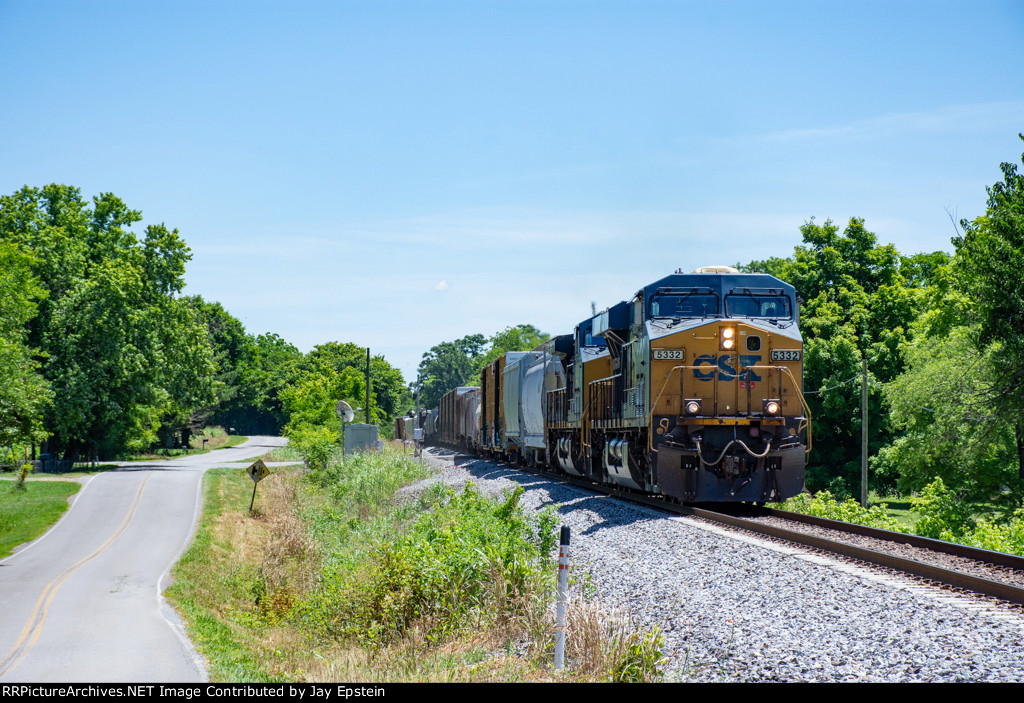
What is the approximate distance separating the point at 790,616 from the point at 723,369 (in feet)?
29.0

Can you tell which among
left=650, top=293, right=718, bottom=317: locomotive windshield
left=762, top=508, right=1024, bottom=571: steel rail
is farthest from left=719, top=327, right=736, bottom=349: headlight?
left=762, top=508, right=1024, bottom=571: steel rail

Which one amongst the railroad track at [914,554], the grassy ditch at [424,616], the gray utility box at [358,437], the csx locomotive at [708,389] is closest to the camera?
the grassy ditch at [424,616]

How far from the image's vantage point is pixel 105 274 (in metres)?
48.5

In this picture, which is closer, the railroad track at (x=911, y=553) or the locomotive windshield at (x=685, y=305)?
the railroad track at (x=911, y=553)

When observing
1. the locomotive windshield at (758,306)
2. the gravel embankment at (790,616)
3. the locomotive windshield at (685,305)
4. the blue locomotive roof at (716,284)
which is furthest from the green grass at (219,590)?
the locomotive windshield at (758,306)

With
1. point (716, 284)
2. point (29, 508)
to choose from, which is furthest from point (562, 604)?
point (29, 508)

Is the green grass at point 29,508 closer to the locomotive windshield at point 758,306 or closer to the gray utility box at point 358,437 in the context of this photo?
the gray utility box at point 358,437

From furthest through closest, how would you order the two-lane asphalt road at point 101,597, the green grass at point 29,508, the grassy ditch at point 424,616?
the green grass at point 29,508 < the two-lane asphalt road at point 101,597 < the grassy ditch at point 424,616

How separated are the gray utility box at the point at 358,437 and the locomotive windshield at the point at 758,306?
25.7 m

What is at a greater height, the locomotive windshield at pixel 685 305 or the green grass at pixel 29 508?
the locomotive windshield at pixel 685 305

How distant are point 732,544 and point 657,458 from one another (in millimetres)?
4348

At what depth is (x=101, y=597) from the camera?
1596 cm

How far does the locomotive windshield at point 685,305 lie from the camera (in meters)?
17.8

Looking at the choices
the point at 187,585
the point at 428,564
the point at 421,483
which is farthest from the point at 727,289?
the point at 421,483
